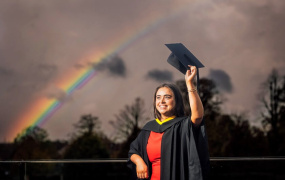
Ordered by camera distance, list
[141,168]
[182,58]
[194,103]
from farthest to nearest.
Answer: [182,58] < [141,168] < [194,103]

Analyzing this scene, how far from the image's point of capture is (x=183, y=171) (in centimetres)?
231

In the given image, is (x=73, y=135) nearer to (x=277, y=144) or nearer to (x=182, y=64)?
(x=277, y=144)

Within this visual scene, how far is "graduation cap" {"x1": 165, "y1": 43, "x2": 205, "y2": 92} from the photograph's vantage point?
249cm

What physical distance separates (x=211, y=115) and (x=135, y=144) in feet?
81.7

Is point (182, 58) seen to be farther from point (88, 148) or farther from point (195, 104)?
point (88, 148)

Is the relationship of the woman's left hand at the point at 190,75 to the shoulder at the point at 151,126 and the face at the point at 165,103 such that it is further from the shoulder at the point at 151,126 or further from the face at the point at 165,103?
the shoulder at the point at 151,126

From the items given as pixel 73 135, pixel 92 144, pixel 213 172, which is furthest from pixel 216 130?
pixel 213 172

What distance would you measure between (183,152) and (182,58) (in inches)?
24.4

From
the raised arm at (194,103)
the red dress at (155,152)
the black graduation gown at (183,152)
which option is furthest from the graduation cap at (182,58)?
the red dress at (155,152)

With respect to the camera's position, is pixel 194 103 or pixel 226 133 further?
pixel 226 133

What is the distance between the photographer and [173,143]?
2377 mm

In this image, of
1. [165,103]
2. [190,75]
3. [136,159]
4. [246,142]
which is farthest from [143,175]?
[246,142]

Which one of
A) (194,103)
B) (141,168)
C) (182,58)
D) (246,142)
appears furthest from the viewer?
(246,142)

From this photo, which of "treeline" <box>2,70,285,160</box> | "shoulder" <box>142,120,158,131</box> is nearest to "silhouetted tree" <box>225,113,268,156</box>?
"treeline" <box>2,70,285,160</box>
